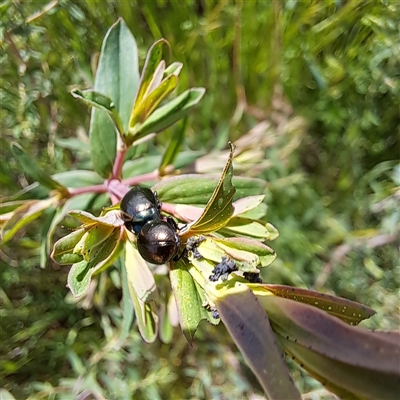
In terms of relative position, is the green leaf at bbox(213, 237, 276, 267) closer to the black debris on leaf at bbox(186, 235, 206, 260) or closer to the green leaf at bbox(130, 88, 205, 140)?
the black debris on leaf at bbox(186, 235, 206, 260)

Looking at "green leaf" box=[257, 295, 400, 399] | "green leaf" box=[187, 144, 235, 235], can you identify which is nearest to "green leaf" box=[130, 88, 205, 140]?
"green leaf" box=[187, 144, 235, 235]

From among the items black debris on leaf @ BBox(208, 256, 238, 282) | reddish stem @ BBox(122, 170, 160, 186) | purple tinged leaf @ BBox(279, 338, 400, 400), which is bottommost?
purple tinged leaf @ BBox(279, 338, 400, 400)

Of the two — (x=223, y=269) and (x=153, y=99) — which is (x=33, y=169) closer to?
(x=153, y=99)

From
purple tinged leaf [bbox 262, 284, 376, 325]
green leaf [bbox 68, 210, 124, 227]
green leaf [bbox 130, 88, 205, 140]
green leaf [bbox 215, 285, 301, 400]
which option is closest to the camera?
green leaf [bbox 215, 285, 301, 400]

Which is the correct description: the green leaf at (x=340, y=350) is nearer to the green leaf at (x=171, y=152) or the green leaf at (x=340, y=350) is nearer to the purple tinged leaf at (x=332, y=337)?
the purple tinged leaf at (x=332, y=337)

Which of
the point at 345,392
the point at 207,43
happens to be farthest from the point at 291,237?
the point at 345,392

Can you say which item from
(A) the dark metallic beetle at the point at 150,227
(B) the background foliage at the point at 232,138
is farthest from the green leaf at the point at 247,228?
(B) the background foliage at the point at 232,138

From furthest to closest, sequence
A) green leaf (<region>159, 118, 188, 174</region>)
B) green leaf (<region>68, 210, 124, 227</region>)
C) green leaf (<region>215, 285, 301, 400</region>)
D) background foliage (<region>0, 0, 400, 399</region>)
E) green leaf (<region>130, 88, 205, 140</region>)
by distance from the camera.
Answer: background foliage (<region>0, 0, 400, 399</region>), green leaf (<region>159, 118, 188, 174</region>), green leaf (<region>130, 88, 205, 140</region>), green leaf (<region>68, 210, 124, 227</region>), green leaf (<region>215, 285, 301, 400</region>)

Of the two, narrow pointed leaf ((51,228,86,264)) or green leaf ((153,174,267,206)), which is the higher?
green leaf ((153,174,267,206))
